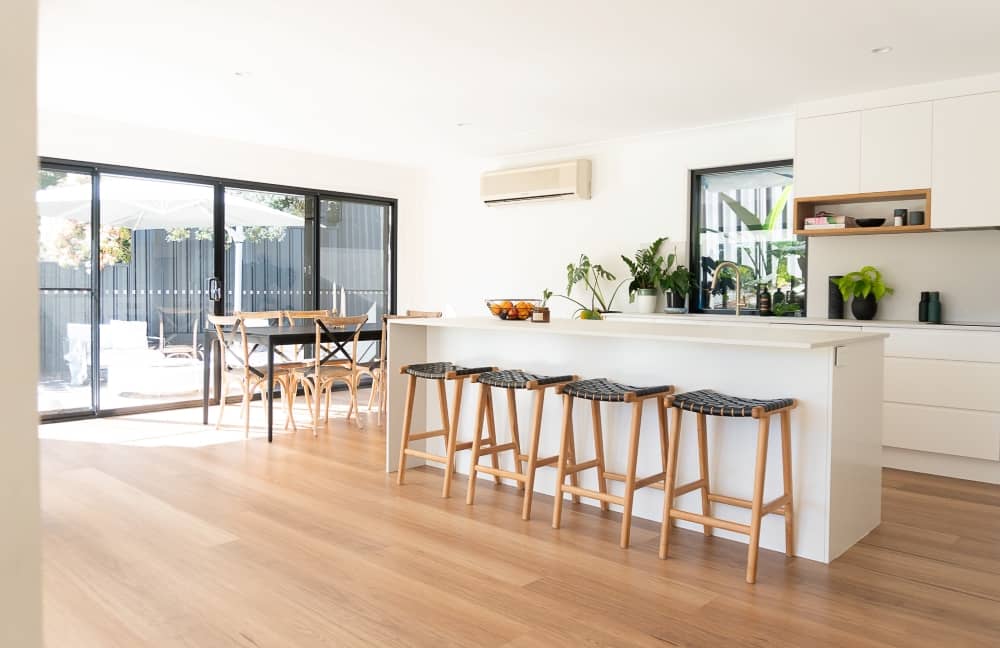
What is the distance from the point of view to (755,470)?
9.98ft

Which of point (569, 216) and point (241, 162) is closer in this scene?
point (241, 162)

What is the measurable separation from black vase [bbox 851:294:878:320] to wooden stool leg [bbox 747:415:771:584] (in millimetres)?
2706

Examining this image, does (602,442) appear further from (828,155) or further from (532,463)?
(828,155)

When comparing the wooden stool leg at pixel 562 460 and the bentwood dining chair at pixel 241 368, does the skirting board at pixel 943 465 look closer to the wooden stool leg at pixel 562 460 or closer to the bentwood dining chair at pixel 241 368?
the wooden stool leg at pixel 562 460

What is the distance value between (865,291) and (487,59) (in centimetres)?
294

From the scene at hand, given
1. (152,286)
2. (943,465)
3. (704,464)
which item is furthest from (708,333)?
(152,286)

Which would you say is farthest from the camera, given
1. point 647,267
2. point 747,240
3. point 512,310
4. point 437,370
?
point 647,267

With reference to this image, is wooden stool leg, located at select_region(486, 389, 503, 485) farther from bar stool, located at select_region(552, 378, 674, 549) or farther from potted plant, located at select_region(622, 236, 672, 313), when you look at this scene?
potted plant, located at select_region(622, 236, 672, 313)

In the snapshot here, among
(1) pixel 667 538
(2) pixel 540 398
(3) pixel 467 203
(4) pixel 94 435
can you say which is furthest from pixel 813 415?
(3) pixel 467 203

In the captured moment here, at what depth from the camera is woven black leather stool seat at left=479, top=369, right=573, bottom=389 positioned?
3617 mm

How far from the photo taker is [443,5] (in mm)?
3627

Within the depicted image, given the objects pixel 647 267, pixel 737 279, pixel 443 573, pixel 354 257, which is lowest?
pixel 443 573

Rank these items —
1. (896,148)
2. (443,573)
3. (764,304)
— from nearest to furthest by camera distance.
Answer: (443,573) < (896,148) < (764,304)

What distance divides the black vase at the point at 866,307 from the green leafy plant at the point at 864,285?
3cm
